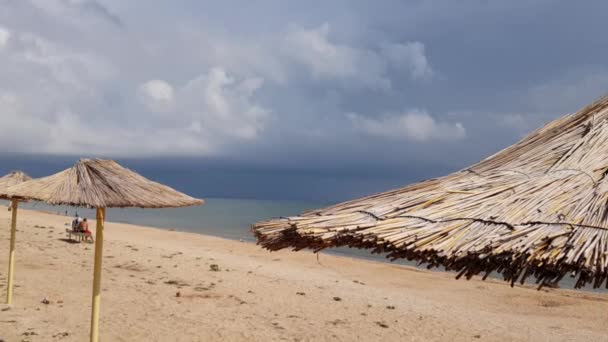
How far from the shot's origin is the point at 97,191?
4.52m

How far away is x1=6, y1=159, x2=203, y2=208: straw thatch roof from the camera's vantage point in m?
4.47

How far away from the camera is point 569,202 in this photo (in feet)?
7.97

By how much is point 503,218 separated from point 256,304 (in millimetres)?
6551

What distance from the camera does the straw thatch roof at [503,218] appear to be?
7.25 ft

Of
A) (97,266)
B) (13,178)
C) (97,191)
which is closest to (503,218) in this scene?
(97,191)

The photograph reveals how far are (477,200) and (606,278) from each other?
0.69 meters

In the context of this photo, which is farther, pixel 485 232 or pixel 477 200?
pixel 477 200

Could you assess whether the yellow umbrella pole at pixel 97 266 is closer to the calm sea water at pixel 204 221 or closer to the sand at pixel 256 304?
the sand at pixel 256 304

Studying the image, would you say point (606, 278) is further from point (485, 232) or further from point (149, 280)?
point (149, 280)

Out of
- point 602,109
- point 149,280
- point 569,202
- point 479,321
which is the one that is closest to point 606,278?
point 569,202

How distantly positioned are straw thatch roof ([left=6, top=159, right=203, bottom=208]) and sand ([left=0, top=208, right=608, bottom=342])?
6.74ft

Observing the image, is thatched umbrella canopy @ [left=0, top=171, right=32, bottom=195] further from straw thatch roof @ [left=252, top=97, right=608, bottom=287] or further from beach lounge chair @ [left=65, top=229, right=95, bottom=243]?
beach lounge chair @ [left=65, top=229, right=95, bottom=243]

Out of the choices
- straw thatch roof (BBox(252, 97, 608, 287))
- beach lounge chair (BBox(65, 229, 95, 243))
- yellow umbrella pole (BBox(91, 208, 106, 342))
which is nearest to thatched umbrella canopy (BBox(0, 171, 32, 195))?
yellow umbrella pole (BBox(91, 208, 106, 342))

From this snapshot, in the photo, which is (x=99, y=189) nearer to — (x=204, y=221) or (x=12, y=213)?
(x=12, y=213)
